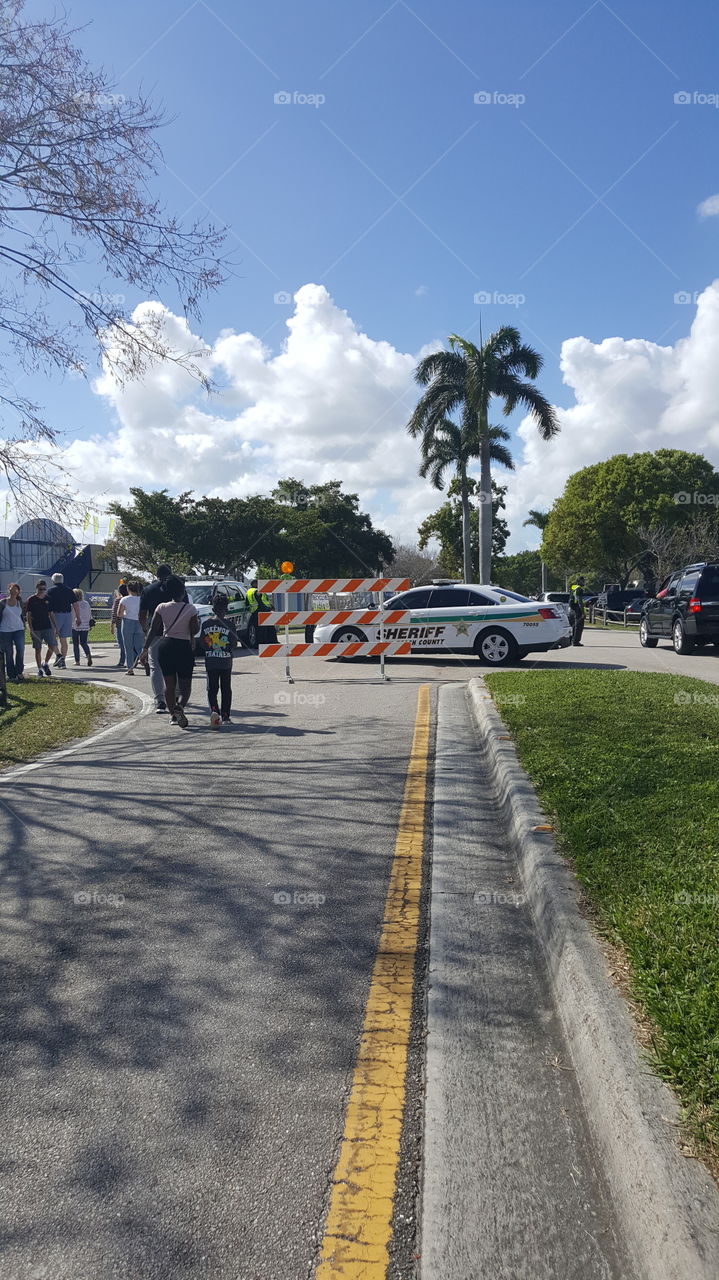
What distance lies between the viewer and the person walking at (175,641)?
10.3 metres

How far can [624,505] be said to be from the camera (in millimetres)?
57531

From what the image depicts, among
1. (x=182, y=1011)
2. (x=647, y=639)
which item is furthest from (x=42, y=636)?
(x=647, y=639)

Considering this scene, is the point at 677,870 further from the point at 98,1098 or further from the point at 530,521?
the point at 530,521

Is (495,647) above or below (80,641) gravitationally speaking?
below

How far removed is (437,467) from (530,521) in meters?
31.2

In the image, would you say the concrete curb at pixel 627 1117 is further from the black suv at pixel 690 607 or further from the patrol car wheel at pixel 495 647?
the black suv at pixel 690 607

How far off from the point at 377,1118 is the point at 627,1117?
0.77 meters

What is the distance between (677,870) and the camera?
172 inches

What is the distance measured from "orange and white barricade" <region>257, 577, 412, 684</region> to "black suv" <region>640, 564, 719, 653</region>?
6.47 metres

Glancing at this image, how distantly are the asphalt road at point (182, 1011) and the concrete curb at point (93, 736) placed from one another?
79 centimetres

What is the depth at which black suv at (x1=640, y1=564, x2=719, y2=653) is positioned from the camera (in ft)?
61.3

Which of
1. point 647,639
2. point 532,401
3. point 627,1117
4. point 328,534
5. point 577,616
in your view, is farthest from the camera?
point 328,534

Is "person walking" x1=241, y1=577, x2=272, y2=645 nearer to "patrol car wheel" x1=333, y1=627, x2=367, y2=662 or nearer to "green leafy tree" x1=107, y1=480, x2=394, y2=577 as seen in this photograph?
"patrol car wheel" x1=333, y1=627, x2=367, y2=662

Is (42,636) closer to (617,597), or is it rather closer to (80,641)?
(80,641)
